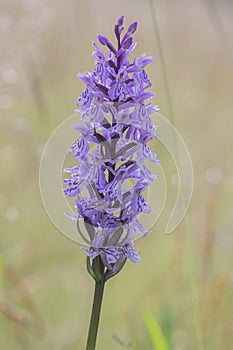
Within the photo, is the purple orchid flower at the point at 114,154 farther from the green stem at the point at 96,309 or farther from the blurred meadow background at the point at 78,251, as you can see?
the blurred meadow background at the point at 78,251

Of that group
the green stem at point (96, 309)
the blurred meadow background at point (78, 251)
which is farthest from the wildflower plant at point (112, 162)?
the blurred meadow background at point (78, 251)

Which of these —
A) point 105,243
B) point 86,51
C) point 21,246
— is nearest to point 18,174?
point 21,246

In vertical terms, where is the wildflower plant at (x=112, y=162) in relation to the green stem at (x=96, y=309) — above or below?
above

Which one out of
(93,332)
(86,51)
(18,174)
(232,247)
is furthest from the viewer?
(86,51)

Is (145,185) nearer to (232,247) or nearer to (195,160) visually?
(232,247)

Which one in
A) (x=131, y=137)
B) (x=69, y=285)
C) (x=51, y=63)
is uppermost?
(x=51, y=63)
